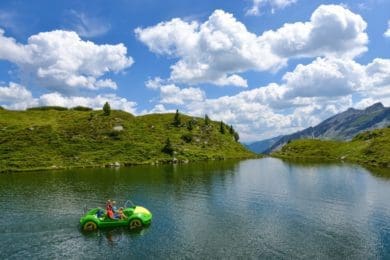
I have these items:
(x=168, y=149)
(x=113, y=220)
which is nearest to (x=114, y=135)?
(x=168, y=149)

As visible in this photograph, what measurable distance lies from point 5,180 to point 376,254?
342 feet

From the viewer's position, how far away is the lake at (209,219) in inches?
1841

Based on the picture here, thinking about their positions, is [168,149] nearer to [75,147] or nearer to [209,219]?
[75,147]

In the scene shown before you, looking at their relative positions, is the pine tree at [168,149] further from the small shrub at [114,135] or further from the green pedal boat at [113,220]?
the green pedal boat at [113,220]

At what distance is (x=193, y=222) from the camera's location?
60.2 meters

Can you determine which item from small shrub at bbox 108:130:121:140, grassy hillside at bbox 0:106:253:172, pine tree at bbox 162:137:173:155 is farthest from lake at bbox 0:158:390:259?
small shrub at bbox 108:130:121:140

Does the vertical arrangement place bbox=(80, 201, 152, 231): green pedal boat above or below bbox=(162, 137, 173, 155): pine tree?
below

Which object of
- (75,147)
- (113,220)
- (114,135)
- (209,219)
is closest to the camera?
(113,220)

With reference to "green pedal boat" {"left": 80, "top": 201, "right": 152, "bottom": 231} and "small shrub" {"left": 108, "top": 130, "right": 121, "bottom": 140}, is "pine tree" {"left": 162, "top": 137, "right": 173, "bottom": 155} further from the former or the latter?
"green pedal boat" {"left": 80, "top": 201, "right": 152, "bottom": 231}

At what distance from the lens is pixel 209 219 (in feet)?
204

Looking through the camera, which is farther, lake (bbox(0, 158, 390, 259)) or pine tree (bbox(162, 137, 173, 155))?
pine tree (bbox(162, 137, 173, 155))

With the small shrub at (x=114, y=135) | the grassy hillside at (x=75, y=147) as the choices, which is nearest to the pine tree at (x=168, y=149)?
the grassy hillside at (x=75, y=147)

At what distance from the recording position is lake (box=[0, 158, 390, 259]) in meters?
46.8

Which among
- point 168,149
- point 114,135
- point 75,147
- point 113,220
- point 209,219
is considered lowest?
point 209,219
